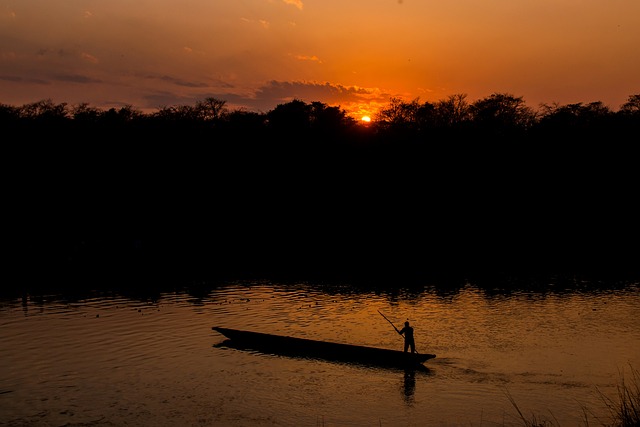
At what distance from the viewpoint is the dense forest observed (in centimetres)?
8756

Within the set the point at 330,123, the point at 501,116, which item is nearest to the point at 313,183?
the point at 330,123

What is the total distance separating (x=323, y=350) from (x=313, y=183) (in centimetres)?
7467

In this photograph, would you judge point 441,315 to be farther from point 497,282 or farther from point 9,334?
point 9,334

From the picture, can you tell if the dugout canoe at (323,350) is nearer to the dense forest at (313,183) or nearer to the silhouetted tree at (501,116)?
the dense forest at (313,183)

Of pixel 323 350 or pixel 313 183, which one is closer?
pixel 323 350

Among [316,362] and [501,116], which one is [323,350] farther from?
[501,116]

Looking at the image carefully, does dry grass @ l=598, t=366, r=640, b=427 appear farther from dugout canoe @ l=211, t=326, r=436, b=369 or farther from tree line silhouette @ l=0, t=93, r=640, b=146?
tree line silhouette @ l=0, t=93, r=640, b=146

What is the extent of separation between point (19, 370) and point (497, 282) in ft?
130

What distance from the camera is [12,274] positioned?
67688mm

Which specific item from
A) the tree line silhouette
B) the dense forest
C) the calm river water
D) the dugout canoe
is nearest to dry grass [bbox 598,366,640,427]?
the calm river water

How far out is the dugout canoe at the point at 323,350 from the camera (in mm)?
31062

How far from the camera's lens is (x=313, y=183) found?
107000 mm

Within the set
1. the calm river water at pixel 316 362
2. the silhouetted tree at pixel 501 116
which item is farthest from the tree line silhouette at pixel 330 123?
the calm river water at pixel 316 362

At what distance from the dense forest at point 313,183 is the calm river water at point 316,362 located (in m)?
30.9
